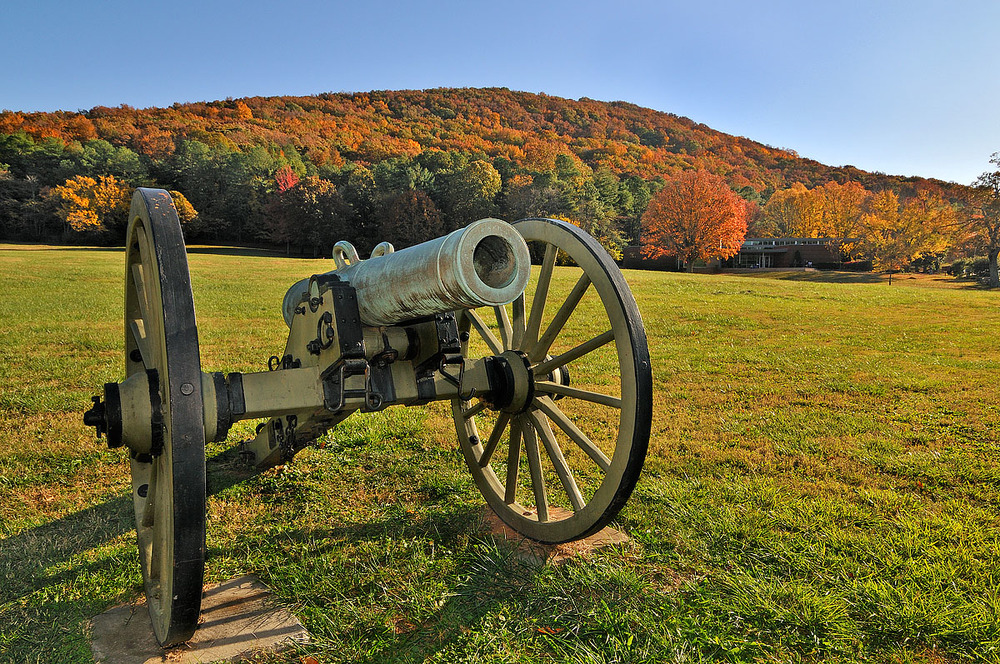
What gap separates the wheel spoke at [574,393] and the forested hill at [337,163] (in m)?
45.6

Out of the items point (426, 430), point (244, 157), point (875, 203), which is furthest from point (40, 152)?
point (875, 203)

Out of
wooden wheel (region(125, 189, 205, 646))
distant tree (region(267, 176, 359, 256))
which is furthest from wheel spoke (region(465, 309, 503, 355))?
distant tree (region(267, 176, 359, 256))

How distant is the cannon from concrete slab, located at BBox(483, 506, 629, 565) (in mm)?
56

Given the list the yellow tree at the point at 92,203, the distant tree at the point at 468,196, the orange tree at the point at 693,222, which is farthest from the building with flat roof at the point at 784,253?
the yellow tree at the point at 92,203

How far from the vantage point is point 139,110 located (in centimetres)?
8419

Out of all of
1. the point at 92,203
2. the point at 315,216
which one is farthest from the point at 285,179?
the point at 92,203

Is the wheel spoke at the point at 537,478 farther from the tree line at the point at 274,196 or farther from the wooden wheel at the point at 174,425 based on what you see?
the tree line at the point at 274,196

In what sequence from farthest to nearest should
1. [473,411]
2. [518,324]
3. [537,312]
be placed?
[473,411] < [518,324] < [537,312]

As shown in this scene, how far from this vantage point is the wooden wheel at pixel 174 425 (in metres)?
1.96

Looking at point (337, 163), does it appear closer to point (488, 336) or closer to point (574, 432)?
point (488, 336)

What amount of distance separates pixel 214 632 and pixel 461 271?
1987 millimetres

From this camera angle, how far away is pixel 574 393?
10.7ft

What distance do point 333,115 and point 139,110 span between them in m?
33.3

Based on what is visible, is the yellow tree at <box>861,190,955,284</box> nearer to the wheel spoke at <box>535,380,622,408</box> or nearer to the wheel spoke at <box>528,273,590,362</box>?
the wheel spoke at <box>528,273,590,362</box>
